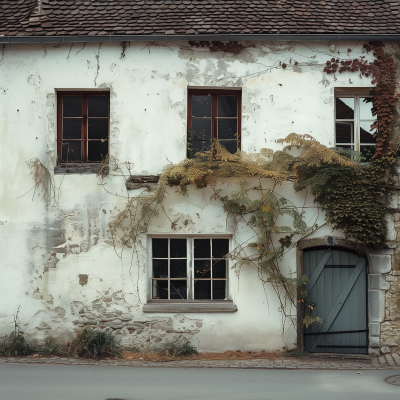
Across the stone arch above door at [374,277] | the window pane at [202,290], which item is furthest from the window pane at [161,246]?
the stone arch above door at [374,277]

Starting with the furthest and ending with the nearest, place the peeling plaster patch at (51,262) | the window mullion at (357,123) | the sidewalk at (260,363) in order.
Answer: the window mullion at (357,123) < the peeling plaster patch at (51,262) < the sidewalk at (260,363)

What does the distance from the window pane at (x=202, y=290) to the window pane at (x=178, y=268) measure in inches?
11.8

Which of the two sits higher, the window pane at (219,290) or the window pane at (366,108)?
the window pane at (366,108)

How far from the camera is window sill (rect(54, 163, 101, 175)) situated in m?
8.51

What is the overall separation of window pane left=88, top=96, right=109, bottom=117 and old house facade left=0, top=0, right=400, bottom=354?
0.61 feet

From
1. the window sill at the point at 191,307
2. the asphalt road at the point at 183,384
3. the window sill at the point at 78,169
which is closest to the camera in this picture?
the asphalt road at the point at 183,384

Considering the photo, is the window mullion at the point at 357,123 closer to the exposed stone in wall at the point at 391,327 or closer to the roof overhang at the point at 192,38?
the roof overhang at the point at 192,38

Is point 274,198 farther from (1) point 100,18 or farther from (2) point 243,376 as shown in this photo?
(1) point 100,18

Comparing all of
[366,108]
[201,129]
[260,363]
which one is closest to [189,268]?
[260,363]

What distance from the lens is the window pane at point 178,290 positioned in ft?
28.2

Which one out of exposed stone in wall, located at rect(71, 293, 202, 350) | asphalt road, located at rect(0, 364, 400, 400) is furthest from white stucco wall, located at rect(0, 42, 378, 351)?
asphalt road, located at rect(0, 364, 400, 400)

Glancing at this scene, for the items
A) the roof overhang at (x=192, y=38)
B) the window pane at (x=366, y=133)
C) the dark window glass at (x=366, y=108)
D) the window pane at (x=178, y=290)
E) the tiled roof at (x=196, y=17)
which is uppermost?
the tiled roof at (x=196, y=17)

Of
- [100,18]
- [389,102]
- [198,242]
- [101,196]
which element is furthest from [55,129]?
[389,102]

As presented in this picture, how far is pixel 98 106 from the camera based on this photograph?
8836 millimetres
